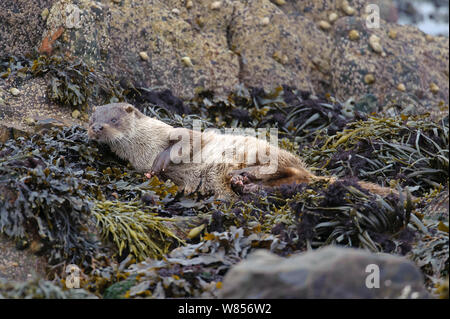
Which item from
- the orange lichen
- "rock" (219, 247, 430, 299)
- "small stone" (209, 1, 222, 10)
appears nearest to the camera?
"rock" (219, 247, 430, 299)

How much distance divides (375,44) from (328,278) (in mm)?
6070

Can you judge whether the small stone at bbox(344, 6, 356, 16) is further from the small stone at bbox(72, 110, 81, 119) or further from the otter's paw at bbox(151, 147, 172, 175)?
the small stone at bbox(72, 110, 81, 119)

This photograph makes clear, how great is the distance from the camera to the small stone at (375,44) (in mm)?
7516

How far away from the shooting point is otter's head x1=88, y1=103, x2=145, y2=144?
4.64 meters

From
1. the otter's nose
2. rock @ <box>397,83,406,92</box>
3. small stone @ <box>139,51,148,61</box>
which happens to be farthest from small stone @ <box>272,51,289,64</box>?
the otter's nose

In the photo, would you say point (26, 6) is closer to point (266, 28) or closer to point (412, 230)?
point (266, 28)

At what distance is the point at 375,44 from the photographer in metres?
7.54

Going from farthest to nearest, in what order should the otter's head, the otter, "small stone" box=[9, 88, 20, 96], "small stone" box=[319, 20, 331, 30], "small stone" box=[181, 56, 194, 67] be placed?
"small stone" box=[319, 20, 331, 30]
"small stone" box=[181, 56, 194, 67]
"small stone" box=[9, 88, 20, 96]
the otter's head
the otter

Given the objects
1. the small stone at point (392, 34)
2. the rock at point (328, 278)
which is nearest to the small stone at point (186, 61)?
the small stone at point (392, 34)

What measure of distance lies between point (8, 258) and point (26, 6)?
3512 mm

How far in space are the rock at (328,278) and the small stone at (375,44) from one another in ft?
18.9

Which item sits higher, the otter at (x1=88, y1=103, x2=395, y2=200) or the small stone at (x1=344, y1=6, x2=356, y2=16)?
the small stone at (x1=344, y1=6, x2=356, y2=16)

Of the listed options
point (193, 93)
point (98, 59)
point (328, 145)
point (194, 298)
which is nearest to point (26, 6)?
point (98, 59)

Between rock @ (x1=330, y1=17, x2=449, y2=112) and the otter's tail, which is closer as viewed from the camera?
the otter's tail
